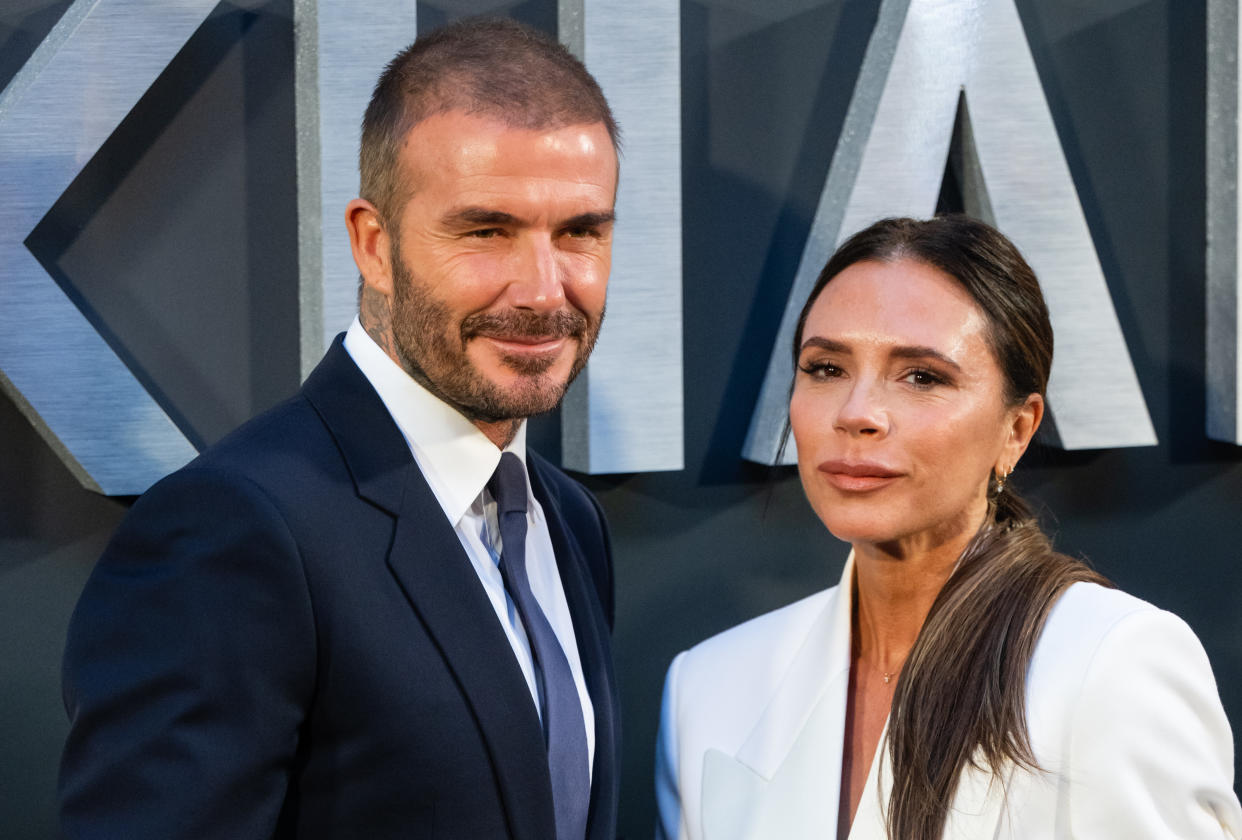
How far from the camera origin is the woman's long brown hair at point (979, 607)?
168 cm

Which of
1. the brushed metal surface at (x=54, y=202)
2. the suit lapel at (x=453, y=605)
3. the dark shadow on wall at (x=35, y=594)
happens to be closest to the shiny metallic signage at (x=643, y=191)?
the brushed metal surface at (x=54, y=202)

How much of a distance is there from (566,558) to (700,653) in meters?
0.40

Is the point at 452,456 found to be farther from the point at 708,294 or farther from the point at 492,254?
the point at 708,294

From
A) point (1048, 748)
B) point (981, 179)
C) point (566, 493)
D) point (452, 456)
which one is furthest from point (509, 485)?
point (981, 179)

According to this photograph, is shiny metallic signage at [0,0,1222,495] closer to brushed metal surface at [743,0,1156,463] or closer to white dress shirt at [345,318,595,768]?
brushed metal surface at [743,0,1156,463]

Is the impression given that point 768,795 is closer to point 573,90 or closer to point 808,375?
point 808,375

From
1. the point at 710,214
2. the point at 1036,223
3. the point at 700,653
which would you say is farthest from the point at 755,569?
the point at 1036,223

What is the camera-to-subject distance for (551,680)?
154 cm

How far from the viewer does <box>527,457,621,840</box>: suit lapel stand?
161 centimetres

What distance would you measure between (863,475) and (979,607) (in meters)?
0.26

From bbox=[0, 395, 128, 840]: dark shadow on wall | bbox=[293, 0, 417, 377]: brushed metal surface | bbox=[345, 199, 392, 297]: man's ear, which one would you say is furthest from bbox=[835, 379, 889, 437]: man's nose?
bbox=[0, 395, 128, 840]: dark shadow on wall

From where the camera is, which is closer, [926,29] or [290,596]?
[290,596]

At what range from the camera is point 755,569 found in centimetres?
260

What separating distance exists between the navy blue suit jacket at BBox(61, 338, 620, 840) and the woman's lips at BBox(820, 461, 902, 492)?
1.88 feet
